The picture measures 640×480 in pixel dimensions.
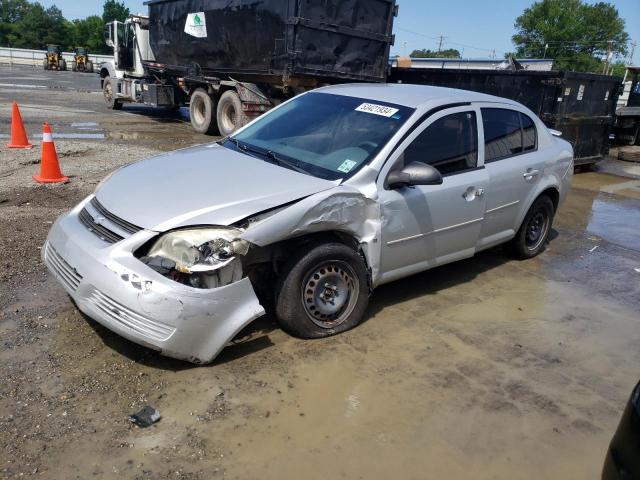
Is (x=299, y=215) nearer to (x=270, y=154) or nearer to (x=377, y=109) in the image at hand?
(x=270, y=154)

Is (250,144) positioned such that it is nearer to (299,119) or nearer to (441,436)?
(299,119)

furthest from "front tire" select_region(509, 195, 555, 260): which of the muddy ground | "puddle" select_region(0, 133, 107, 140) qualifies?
"puddle" select_region(0, 133, 107, 140)

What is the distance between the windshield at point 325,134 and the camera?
3.91 metres

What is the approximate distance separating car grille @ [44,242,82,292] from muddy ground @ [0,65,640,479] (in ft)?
→ 1.44

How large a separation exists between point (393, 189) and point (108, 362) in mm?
2205

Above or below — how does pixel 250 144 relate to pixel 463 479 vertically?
above

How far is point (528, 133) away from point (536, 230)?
1.06 m

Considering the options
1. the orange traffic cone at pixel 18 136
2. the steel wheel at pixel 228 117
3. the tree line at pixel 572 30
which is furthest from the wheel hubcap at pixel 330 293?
the tree line at pixel 572 30

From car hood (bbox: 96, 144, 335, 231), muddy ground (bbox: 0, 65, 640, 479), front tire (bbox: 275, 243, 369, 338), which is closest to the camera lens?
muddy ground (bbox: 0, 65, 640, 479)

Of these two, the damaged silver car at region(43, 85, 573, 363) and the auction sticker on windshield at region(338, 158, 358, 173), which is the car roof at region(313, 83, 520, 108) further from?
the auction sticker on windshield at region(338, 158, 358, 173)

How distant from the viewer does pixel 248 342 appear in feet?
11.8

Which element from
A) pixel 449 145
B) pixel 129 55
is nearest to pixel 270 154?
pixel 449 145

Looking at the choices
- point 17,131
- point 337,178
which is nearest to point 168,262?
point 337,178

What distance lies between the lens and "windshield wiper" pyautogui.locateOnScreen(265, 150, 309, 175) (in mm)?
3852
